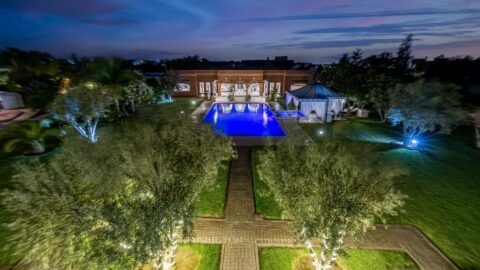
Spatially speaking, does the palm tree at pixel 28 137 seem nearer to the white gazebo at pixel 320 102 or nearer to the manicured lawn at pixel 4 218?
the manicured lawn at pixel 4 218

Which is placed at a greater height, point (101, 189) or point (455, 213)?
point (101, 189)

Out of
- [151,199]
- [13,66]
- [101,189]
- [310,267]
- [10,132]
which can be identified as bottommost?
[310,267]

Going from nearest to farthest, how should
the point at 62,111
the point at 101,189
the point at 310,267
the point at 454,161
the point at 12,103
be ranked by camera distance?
the point at 101,189 → the point at 310,267 → the point at 62,111 → the point at 454,161 → the point at 12,103

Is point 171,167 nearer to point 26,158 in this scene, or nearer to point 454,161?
point 26,158

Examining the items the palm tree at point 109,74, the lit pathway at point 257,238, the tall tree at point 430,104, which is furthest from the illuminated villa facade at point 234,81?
the lit pathway at point 257,238

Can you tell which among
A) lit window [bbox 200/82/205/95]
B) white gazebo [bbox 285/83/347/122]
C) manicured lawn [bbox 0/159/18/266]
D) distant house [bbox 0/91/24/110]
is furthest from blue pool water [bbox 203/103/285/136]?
distant house [bbox 0/91/24/110]

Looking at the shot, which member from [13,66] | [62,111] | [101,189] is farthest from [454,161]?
[13,66]

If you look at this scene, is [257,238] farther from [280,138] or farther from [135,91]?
[135,91]
